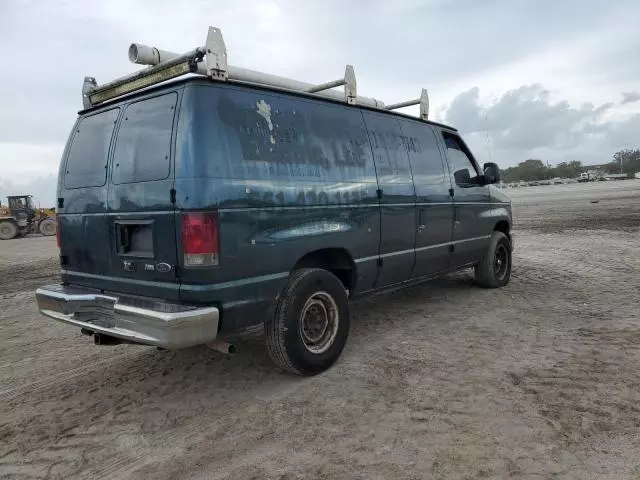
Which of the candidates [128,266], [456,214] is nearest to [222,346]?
[128,266]

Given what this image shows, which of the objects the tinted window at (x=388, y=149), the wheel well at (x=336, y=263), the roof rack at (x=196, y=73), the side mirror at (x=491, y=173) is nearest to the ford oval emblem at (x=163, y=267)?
the wheel well at (x=336, y=263)

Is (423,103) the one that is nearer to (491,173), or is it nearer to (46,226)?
(491,173)

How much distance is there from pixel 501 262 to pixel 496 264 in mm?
190

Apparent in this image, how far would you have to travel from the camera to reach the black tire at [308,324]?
3.80 m

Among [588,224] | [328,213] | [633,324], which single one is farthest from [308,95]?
[588,224]

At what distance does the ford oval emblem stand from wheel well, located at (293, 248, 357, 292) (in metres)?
1.13

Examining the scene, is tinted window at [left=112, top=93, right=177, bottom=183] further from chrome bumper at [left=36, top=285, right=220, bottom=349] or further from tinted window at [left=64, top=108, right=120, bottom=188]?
chrome bumper at [left=36, top=285, right=220, bottom=349]

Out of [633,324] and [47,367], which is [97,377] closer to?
[47,367]

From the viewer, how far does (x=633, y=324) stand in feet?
16.4

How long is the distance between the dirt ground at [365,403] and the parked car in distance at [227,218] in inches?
21.1

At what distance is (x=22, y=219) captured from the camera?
27391 mm

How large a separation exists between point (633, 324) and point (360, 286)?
2.88 m

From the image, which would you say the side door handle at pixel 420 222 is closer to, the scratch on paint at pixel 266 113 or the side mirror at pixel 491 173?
the side mirror at pixel 491 173

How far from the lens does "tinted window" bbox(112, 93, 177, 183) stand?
3.52m
